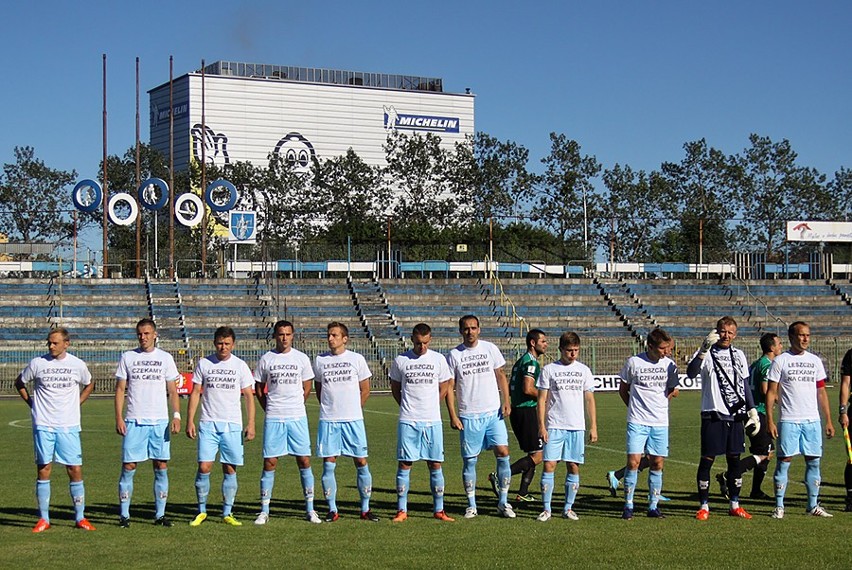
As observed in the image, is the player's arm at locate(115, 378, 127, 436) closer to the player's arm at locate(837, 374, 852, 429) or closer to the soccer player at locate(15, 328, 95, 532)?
the soccer player at locate(15, 328, 95, 532)

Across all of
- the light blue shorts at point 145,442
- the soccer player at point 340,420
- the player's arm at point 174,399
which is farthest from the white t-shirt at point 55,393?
the soccer player at point 340,420

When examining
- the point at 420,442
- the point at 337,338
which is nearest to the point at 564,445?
the point at 420,442

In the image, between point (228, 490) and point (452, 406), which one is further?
point (452, 406)

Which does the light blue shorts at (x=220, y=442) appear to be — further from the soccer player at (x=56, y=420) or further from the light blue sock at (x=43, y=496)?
the light blue sock at (x=43, y=496)

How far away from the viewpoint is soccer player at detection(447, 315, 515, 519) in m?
13.1

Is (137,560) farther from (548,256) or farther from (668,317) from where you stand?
(548,256)

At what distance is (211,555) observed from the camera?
35.6 feet

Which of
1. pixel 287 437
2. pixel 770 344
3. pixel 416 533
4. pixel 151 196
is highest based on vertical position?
pixel 151 196

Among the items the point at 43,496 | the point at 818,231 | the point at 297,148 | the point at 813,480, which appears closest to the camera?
the point at 43,496

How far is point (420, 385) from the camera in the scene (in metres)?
12.9

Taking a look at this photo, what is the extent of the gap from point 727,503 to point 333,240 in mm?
55556

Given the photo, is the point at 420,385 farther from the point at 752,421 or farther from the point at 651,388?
the point at 752,421

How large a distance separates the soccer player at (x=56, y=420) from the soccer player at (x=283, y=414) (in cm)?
189

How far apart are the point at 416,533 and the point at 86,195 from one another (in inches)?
1553
